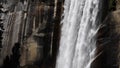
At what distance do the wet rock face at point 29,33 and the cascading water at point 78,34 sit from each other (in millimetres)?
670

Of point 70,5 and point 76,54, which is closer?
point 76,54

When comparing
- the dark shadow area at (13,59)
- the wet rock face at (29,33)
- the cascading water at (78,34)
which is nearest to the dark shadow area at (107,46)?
the cascading water at (78,34)

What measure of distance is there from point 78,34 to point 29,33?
3.65 meters

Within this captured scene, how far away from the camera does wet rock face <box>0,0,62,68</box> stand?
54.9 feet

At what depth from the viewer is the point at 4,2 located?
19203 millimetres

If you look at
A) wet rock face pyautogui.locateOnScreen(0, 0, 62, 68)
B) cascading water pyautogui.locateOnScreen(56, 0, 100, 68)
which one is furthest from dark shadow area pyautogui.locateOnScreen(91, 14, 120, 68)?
wet rock face pyautogui.locateOnScreen(0, 0, 62, 68)

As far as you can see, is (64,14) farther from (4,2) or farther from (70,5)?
(4,2)

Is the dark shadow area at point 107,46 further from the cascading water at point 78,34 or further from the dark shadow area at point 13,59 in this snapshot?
the dark shadow area at point 13,59

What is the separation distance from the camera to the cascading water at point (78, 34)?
45.4 feet

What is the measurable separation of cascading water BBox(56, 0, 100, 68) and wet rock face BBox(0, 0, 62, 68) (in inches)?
26.4

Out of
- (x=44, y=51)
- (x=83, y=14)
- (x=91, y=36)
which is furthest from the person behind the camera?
(x=44, y=51)

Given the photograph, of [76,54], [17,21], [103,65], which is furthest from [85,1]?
[17,21]

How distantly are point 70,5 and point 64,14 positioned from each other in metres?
0.61

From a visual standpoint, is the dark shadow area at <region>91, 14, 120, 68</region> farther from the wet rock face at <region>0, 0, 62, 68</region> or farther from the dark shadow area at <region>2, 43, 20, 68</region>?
the dark shadow area at <region>2, 43, 20, 68</region>
